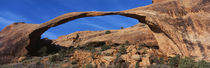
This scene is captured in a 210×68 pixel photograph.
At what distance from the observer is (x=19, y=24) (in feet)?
40.3

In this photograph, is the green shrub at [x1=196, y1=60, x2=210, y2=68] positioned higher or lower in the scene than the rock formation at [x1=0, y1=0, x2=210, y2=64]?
lower

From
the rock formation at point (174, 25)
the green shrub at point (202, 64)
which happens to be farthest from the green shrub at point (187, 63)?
the rock formation at point (174, 25)

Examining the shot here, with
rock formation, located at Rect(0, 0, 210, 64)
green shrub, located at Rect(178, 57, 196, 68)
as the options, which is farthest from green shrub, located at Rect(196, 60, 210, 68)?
rock formation, located at Rect(0, 0, 210, 64)

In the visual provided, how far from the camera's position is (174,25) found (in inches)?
295

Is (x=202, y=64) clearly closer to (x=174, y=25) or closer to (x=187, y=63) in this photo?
(x=187, y=63)

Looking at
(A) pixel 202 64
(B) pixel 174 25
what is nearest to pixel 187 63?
(A) pixel 202 64

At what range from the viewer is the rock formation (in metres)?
6.95

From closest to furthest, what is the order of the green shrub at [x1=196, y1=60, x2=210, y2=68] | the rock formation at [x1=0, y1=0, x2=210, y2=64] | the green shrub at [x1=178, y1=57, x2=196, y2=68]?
1. the green shrub at [x1=196, y1=60, x2=210, y2=68]
2. the green shrub at [x1=178, y1=57, x2=196, y2=68]
3. the rock formation at [x1=0, y1=0, x2=210, y2=64]

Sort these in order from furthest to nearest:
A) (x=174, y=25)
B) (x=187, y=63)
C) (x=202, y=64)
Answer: (x=174, y=25) → (x=187, y=63) → (x=202, y=64)

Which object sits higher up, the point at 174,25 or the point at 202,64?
the point at 174,25

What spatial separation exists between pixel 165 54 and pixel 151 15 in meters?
2.36

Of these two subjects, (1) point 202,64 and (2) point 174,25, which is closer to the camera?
(1) point 202,64

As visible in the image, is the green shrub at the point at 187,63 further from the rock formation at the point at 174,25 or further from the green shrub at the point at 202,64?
the rock formation at the point at 174,25

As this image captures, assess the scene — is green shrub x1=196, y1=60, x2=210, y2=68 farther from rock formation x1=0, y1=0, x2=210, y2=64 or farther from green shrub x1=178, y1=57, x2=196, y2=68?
rock formation x1=0, y1=0, x2=210, y2=64
